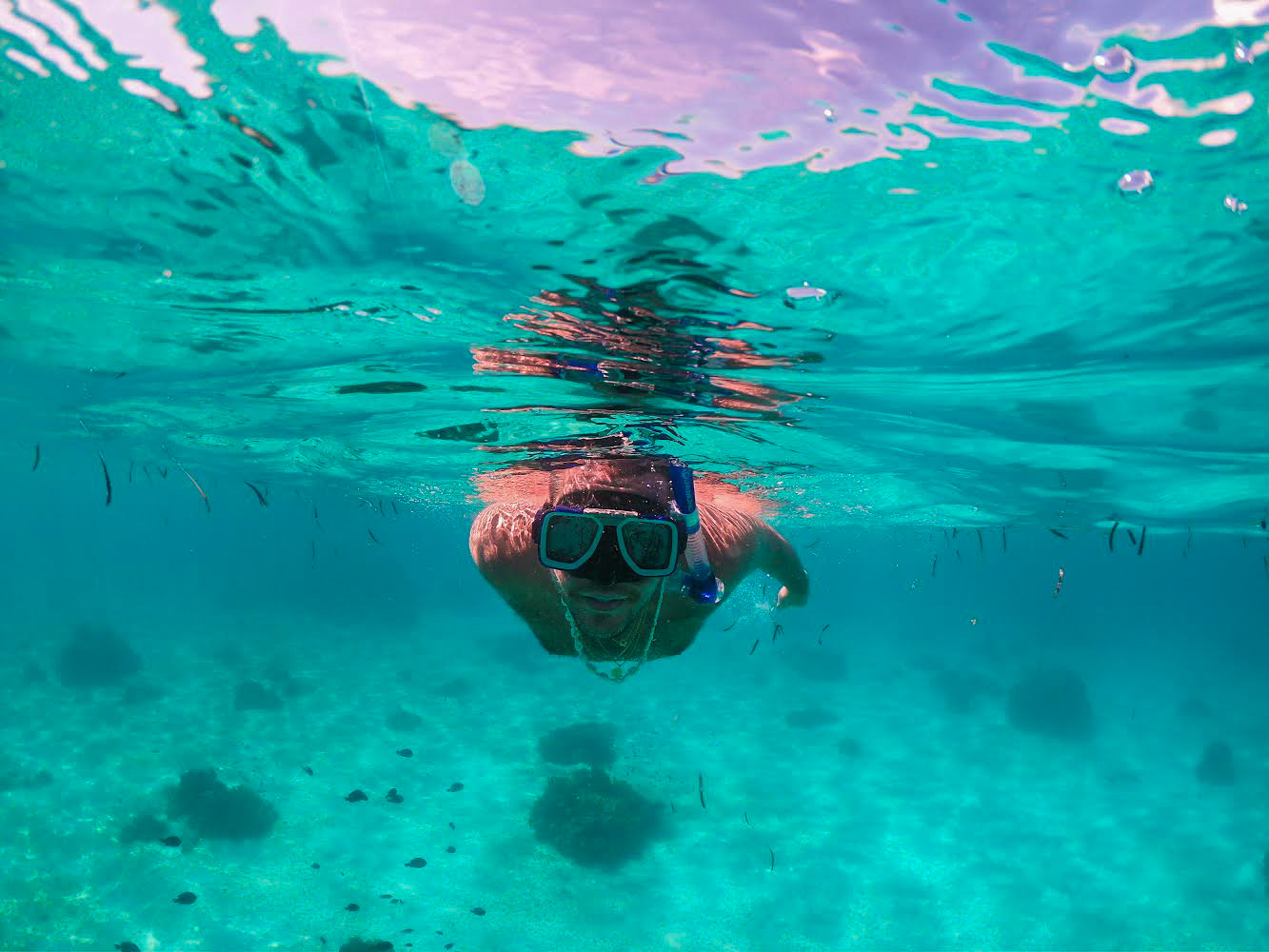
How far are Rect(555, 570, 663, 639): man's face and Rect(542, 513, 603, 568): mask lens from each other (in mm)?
302

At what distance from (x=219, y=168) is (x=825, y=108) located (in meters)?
5.02

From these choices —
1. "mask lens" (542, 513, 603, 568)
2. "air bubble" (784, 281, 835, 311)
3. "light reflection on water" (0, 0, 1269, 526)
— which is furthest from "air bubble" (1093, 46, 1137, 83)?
"mask lens" (542, 513, 603, 568)

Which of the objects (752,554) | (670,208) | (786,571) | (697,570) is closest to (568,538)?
(697,570)

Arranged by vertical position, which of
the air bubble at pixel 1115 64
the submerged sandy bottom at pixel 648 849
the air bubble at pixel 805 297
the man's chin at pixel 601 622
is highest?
the air bubble at pixel 1115 64

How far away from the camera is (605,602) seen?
18.5 feet

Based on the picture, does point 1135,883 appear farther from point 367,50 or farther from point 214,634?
point 214,634

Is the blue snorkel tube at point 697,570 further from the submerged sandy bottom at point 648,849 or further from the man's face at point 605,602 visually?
the submerged sandy bottom at point 648,849

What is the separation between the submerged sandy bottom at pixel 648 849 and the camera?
13023mm

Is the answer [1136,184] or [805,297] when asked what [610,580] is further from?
[1136,184]

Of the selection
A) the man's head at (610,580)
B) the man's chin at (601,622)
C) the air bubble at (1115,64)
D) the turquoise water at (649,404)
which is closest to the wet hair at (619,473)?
the turquoise water at (649,404)

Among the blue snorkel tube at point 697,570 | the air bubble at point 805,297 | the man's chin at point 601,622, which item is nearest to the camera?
the blue snorkel tube at point 697,570

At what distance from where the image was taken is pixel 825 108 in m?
4.53

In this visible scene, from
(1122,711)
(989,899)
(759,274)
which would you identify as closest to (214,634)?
(989,899)

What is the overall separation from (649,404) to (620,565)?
5.51 m
